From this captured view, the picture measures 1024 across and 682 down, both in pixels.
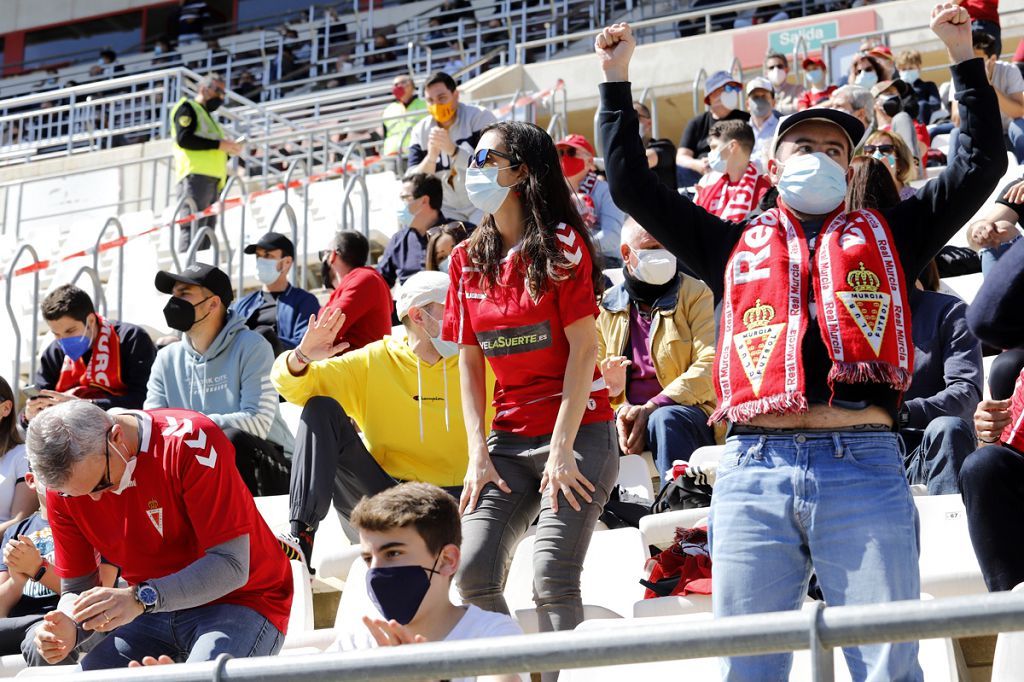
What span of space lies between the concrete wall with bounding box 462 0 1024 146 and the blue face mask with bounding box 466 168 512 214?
38.5ft

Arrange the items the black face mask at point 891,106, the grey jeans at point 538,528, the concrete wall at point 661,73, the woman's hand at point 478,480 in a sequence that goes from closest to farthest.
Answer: the grey jeans at point 538,528 < the woman's hand at point 478,480 < the black face mask at point 891,106 < the concrete wall at point 661,73

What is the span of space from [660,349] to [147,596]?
9.08 ft

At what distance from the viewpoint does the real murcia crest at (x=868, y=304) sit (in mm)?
2973

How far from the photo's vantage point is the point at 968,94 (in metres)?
3.19

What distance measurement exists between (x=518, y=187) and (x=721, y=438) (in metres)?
2.35

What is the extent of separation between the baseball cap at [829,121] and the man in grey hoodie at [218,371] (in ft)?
10.6

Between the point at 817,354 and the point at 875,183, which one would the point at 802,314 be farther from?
the point at 875,183

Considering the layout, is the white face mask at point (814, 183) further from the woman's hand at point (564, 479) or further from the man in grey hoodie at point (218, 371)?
the man in grey hoodie at point (218, 371)

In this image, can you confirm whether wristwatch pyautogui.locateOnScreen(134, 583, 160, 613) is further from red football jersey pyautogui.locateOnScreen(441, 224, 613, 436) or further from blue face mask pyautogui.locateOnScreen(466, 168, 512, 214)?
blue face mask pyautogui.locateOnScreen(466, 168, 512, 214)

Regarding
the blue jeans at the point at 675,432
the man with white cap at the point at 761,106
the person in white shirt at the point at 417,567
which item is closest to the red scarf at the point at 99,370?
the blue jeans at the point at 675,432

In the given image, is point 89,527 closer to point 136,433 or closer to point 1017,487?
point 136,433

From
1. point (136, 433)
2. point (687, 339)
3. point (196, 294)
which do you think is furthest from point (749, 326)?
point (196, 294)

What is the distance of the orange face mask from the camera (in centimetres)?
913

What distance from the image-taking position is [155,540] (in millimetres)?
4051
